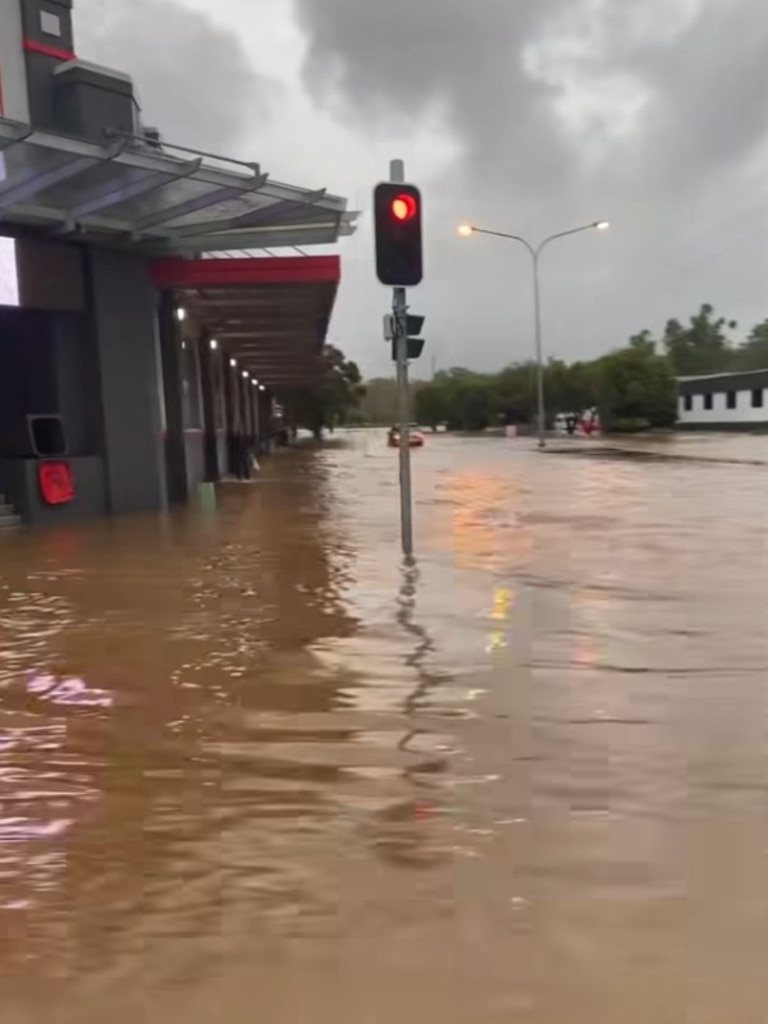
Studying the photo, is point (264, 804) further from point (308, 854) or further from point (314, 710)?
point (314, 710)

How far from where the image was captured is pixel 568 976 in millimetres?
2842

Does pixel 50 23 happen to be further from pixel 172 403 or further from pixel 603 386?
pixel 603 386

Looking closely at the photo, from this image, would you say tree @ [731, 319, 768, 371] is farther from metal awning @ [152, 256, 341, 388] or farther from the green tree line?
metal awning @ [152, 256, 341, 388]

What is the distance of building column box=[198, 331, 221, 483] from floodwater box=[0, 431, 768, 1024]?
1736 centimetres

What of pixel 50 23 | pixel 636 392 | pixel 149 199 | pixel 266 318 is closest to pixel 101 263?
pixel 149 199

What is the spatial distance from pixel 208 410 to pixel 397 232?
18.6 metres

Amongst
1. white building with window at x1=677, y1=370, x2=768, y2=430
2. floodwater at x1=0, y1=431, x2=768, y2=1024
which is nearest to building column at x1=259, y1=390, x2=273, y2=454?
white building with window at x1=677, y1=370, x2=768, y2=430

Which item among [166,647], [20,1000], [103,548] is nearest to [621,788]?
[20,1000]

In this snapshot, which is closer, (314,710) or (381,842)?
(381,842)

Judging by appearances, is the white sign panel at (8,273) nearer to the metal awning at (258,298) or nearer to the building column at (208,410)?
the metal awning at (258,298)

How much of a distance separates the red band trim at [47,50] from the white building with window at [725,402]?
172ft

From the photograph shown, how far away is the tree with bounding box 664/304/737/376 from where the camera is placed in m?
128

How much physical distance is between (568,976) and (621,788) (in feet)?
4.60

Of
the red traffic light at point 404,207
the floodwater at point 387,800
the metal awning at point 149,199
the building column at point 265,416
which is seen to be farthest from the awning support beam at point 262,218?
the building column at point 265,416
